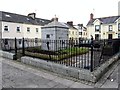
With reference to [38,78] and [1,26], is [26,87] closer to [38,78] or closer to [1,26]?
[38,78]

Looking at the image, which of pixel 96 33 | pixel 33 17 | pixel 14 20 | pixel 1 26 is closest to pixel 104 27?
pixel 96 33

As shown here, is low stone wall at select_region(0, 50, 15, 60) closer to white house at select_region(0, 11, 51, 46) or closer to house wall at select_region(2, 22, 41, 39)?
white house at select_region(0, 11, 51, 46)

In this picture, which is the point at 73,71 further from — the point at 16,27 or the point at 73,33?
the point at 73,33

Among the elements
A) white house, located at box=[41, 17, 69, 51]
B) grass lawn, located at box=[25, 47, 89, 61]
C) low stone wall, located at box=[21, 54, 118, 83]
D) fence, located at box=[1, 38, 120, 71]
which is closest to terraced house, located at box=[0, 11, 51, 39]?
fence, located at box=[1, 38, 120, 71]

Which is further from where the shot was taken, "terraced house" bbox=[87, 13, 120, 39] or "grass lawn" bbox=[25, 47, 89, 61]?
"terraced house" bbox=[87, 13, 120, 39]

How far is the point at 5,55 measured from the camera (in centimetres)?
945

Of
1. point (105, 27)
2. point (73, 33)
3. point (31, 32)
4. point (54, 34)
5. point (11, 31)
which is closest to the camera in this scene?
point (54, 34)

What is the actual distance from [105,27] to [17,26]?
21.6 m

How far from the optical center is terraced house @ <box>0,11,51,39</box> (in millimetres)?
23984

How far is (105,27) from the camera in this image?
3381 centimetres

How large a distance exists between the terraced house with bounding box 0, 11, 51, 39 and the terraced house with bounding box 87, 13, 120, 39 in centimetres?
1491

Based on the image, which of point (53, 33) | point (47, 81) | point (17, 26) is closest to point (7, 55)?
point (53, 33)

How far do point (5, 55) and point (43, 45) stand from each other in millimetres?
3352

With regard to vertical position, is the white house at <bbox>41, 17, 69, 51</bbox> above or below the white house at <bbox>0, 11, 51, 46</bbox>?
below
